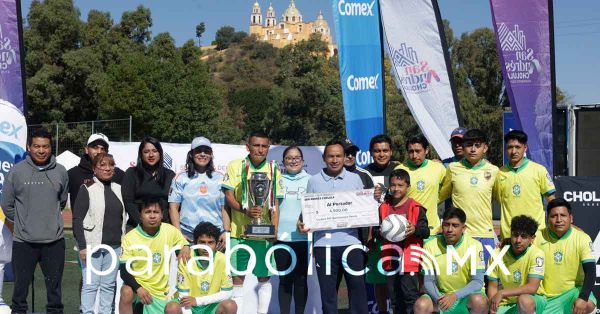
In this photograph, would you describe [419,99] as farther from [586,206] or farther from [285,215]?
[285,215]

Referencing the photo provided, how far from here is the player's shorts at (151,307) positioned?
22.8ft

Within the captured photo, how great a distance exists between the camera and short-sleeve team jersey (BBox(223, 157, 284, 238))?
747cm

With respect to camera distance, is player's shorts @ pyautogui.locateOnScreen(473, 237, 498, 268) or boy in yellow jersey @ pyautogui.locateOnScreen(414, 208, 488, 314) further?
player's shorts @ pyautogui.locateOnScreen(473, 237, 498, 268)

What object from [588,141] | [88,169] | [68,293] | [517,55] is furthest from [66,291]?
[588,141]

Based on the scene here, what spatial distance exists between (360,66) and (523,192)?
3.18 m

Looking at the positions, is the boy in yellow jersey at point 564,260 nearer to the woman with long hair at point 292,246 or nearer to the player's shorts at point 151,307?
the woman with long hair at point 292,246

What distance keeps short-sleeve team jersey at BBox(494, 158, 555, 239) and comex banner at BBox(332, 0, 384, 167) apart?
254 centimetres

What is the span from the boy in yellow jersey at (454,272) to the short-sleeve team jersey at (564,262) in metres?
0.60

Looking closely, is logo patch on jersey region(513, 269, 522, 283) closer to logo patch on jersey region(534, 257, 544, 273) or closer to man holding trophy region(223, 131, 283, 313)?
logo patch on jersey region(534, 257, 544, 273)

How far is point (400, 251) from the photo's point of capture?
24.1 ft

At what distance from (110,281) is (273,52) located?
128887 mm

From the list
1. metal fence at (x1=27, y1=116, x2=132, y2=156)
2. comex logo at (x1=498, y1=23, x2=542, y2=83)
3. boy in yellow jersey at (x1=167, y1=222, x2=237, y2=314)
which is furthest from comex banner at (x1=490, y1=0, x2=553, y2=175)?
metal fence at (x1=27, y1=116, x2=132, y2=156)

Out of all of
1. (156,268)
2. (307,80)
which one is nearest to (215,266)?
(156,268)

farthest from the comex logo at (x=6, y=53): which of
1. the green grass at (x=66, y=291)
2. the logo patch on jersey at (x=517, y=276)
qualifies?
the logo patch on jersey at (x=517, y=276)
